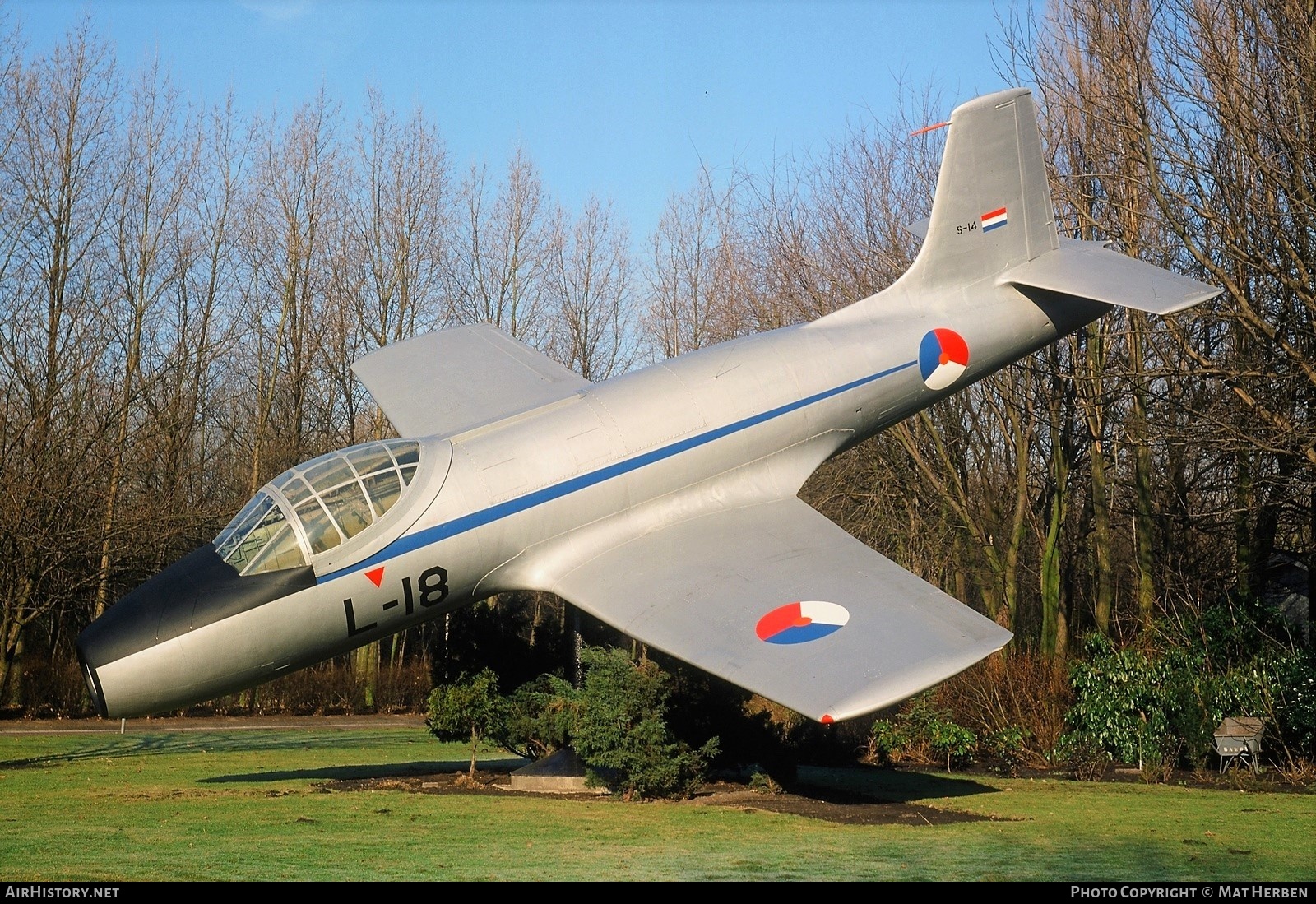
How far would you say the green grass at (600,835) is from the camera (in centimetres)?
873

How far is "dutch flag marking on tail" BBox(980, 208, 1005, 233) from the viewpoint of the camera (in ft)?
47.2

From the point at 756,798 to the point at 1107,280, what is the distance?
24.6ft

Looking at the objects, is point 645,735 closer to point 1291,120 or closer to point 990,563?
point 1291,120

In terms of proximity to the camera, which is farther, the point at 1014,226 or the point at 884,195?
the point at 884,195

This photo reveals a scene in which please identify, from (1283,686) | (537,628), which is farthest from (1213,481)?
(537,628)

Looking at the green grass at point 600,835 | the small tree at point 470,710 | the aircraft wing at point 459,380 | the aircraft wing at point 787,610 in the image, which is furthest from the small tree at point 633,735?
the aircraft wing at point 459,380

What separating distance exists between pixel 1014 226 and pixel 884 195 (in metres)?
10.5

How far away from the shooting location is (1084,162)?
2130 cm

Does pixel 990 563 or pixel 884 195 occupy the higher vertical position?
pixel 884 195

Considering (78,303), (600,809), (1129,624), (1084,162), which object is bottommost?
(600,809)

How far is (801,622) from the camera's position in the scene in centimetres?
1033

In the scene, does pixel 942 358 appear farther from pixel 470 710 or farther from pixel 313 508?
pixel 313 508

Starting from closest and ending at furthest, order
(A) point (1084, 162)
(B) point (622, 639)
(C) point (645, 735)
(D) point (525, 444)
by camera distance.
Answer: (D) point (525, 444), (C) point (645, 735), (A) point (1084, 162), (B) point (622, 639)

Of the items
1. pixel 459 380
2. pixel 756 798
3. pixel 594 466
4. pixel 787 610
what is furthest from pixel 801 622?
pixel 459 380
